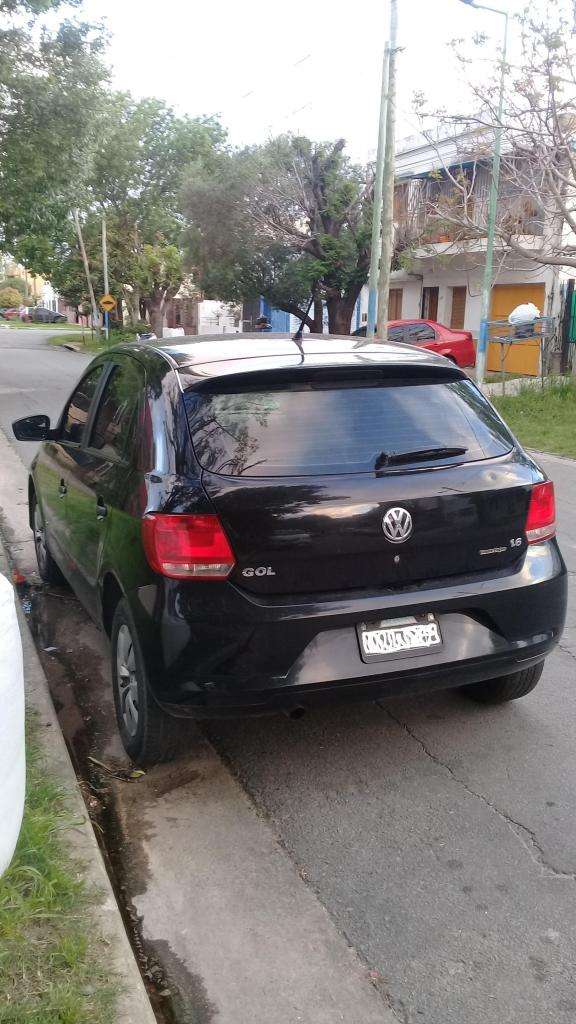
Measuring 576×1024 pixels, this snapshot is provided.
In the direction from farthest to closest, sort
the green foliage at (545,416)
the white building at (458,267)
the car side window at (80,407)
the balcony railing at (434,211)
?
the white building at (458,267) < the balcony railing at (434,211) < the green foliage at (545,416) < the car side window at (80,407)

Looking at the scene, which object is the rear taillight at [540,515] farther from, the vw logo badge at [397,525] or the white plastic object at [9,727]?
the white plastic object at [9,727]

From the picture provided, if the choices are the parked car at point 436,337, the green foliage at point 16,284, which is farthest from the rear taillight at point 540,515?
the green foliage at point 16,284

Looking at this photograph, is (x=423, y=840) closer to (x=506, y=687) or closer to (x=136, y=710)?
(x=506, y=687)

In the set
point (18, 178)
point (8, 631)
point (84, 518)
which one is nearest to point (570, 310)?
point (18, 178)

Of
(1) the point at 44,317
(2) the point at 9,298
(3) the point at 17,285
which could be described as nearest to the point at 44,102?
(1) the point at 44,317

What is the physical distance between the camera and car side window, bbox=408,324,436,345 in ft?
79.6

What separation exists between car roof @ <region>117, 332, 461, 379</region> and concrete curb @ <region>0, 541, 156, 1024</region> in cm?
159

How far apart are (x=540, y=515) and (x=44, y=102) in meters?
19.0

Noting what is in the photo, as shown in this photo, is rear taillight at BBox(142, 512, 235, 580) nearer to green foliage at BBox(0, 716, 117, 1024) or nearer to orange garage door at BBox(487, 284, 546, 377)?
green foliage at BBox(0, 716, 117, 1024)

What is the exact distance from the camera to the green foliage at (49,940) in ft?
7.66

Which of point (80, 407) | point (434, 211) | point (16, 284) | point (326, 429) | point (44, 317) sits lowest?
point (44, 317)

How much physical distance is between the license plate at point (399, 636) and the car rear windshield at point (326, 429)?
1.89 feet

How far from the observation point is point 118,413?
170 inches

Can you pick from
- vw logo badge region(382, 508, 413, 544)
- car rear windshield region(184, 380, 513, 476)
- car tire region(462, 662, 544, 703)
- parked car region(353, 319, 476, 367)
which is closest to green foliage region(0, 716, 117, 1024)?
car rear windshield region(184, 380, 513, 476)
